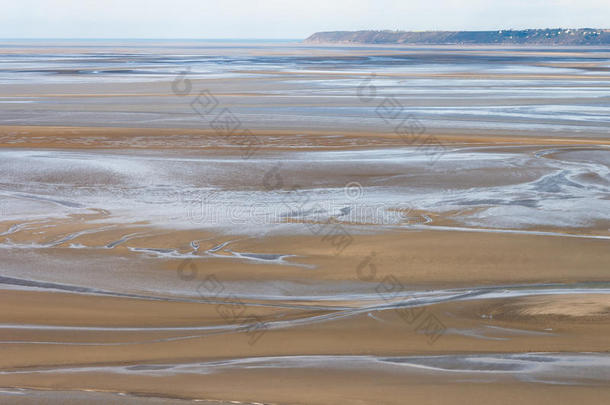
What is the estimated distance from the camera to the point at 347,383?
490 centimetres

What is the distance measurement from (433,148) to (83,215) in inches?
306

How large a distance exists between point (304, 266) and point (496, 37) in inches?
6780

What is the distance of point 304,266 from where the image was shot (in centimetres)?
753

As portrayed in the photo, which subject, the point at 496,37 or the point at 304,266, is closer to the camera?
the point at 304,266

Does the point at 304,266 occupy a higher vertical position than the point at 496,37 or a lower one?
lower

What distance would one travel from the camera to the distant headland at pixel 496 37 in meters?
147

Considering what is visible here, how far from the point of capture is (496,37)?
16962 cm

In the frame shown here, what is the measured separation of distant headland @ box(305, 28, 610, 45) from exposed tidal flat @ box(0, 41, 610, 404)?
138646mm

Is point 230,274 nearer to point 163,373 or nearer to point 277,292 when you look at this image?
point 277,292

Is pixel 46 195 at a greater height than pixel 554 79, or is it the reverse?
pixel 554 79

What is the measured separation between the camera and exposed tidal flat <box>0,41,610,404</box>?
16.5ft

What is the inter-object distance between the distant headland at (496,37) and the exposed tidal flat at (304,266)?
138646 millimetres

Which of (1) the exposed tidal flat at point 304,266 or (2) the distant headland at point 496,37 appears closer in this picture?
(1) the exposed tidal flat at point 304,266

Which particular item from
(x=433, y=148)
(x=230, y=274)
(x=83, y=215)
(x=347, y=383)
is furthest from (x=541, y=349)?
(x=433, y=148)
